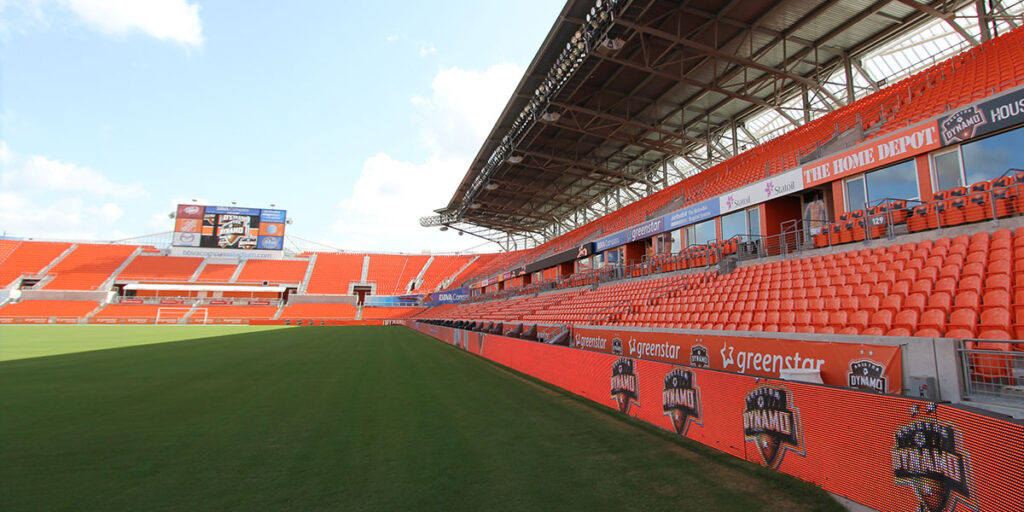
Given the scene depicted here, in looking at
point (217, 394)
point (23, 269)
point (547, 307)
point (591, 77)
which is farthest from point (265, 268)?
point (217, 394)

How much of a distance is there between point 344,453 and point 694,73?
20343mm

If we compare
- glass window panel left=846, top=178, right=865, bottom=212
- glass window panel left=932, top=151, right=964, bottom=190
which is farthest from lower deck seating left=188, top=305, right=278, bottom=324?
glass window panel left=932, top=151, right=964, bottom=190

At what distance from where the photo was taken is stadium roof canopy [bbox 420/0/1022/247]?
15031 mm

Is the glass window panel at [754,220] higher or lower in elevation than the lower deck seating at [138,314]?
higher

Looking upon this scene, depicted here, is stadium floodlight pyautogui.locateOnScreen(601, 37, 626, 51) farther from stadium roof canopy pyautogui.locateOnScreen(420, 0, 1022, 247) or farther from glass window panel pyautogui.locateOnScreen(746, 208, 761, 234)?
glass window panel pyautogui.locateOnScreen(746, 208, 761, 234)

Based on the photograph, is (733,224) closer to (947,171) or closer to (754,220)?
(754,220)

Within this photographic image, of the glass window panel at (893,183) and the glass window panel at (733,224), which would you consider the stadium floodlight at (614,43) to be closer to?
the glass window panel at (733,224)

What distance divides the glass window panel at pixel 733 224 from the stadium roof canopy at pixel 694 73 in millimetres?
5787

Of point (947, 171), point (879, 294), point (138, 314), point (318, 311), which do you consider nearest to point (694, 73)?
point (947, 171)

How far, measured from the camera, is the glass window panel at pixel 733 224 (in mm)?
14992

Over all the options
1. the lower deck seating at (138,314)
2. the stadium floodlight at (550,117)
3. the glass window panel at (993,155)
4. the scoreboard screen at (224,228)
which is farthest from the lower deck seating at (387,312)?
the glass window panel at (993,155)

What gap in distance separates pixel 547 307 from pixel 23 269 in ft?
194

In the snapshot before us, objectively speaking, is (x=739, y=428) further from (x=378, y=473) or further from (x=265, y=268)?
(x=265, y=268)

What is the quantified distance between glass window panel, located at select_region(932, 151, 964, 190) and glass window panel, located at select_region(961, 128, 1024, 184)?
0.15 meters
